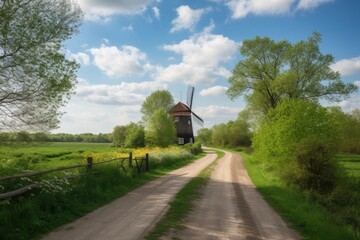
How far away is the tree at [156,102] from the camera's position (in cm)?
7956

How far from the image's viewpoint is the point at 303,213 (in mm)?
13812

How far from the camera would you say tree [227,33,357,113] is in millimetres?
39500

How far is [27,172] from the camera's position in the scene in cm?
1214

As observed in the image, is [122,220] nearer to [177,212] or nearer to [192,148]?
[177,212]

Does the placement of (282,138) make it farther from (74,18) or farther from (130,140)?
(130,140)

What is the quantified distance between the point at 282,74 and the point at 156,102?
1766 inches

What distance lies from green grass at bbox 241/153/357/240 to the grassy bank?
25.2 ft

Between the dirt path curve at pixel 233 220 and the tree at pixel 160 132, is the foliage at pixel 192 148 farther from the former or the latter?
the dirt path curve at pixel 233 220

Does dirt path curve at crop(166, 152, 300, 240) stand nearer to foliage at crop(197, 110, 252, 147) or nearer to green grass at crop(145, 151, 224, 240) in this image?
green grass at crop(145, 151, 224, 240)

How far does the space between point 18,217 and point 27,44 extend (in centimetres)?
937

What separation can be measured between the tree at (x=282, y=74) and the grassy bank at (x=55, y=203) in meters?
26.8

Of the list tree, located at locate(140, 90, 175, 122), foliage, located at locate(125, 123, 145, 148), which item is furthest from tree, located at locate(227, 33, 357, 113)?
tree, located at locate(140, 90, 175, 122)

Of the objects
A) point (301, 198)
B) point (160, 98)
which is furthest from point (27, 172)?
point (160, 98)

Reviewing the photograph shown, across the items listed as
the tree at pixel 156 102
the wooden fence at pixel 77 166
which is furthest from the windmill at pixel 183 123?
the wooden fence at pixel 77 166
